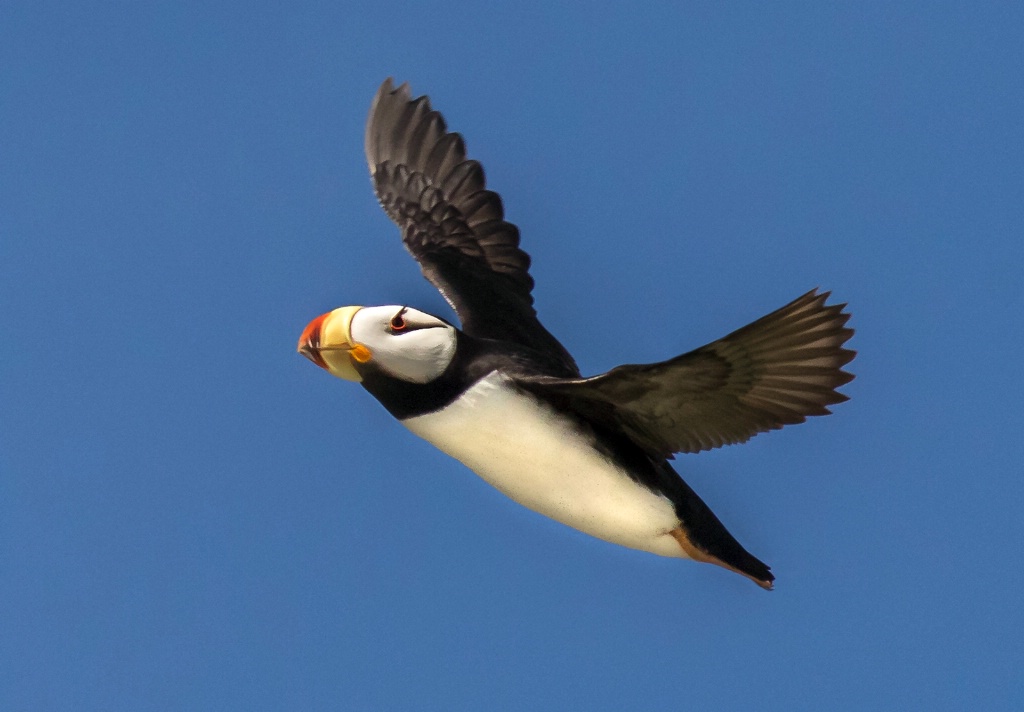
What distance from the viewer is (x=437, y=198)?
661 cm

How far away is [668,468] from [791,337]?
1.00m

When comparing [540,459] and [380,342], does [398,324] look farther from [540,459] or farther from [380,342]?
[540,459]

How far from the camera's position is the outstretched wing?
4703mm

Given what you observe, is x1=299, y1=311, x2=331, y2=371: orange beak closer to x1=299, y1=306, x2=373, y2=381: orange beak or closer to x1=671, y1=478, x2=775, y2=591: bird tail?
x1=299, y1=306, x2=373, y2=381: orange beak

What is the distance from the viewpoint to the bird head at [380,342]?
5234 millimetres

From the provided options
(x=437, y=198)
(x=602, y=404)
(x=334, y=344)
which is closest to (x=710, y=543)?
(x=602, y=404)

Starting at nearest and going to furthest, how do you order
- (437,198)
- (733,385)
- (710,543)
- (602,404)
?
(733,385), (602,404), (710,543), (437,198)

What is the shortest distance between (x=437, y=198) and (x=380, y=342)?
1519mm

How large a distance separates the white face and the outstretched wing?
34cm

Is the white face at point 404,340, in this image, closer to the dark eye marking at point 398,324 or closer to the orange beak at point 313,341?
the dark eye marking at point 398,324

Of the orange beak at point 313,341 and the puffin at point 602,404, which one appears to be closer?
the puffin at point 602,404

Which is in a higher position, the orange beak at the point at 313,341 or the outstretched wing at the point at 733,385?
the outstretched wing at the point at 733,385

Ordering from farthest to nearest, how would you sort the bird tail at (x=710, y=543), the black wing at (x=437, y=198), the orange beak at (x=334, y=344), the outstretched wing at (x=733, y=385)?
1. the black wing at (x=437, y=198)
2. the bird tail at (x=710, y=543)
3. the orange beak at (x=334, y=344)
4. the outstretched wing at (x=733, y=385)

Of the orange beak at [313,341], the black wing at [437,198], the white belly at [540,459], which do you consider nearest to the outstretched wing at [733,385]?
the white belly at [540,459]
